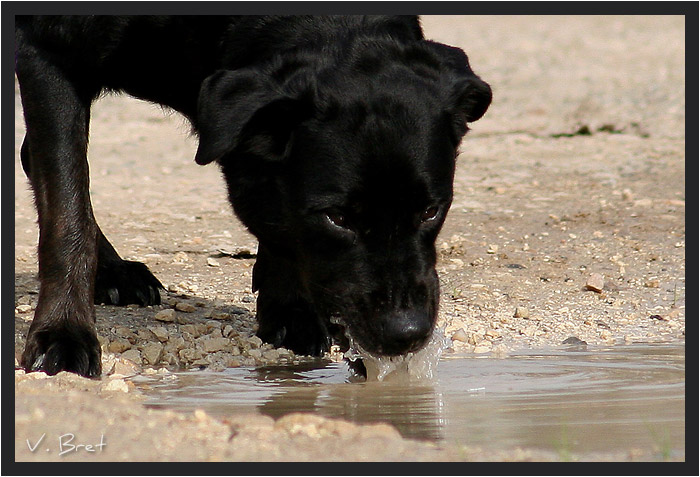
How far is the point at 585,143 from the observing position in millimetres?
10430

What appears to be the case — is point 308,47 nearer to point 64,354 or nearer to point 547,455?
point 64,354

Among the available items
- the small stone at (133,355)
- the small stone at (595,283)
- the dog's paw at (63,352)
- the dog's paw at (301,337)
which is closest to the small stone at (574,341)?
the small stone at (595,283)

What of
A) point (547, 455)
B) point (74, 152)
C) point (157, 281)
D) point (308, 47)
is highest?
point (308, 47)

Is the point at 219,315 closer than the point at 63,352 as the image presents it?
No

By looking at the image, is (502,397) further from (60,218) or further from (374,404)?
(60,218)

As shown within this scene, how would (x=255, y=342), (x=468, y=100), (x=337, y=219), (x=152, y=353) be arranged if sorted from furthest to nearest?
(x=255, y=342)
(x=152, y=353)
(x=468, y=100)
(x=337, y=219)

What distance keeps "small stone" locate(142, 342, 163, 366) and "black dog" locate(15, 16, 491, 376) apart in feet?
0.96

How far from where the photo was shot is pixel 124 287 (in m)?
5.38

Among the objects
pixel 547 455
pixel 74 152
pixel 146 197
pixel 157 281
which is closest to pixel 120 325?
pixel 157 281

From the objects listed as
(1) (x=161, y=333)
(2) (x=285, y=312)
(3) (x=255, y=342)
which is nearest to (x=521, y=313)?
(2) (x=285, y=312)

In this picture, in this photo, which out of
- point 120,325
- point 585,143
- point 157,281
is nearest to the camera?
point 120,325

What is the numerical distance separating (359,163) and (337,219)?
23 cm

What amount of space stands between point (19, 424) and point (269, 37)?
1796 millimetres

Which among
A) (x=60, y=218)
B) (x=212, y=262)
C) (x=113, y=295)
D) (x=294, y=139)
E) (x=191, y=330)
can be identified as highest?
(x=294, y=139)
